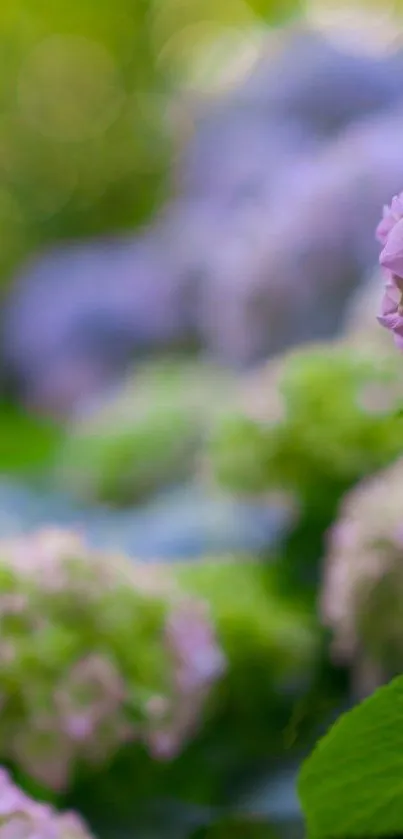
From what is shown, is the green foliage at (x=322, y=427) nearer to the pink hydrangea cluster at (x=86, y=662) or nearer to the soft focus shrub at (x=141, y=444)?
the pink hydrangea cluster at (x=86, y=662)

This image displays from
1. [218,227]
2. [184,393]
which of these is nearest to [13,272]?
[218,227]

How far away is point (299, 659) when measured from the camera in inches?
14.8

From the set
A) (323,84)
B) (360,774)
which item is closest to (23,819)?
(360,774)

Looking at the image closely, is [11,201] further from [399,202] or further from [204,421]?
[399,202]

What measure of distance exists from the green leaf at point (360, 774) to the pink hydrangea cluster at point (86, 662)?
7cm

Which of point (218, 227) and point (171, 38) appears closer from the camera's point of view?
point (218, 227)

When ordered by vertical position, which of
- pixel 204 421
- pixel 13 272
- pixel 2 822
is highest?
pixel 13 272

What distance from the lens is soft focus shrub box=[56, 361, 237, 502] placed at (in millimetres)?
652

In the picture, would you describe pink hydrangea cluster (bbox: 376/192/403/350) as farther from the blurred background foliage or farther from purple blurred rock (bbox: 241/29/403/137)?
purple blurred rock (bbox: 241/29/403/137)

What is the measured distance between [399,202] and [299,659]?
→ 22 centimetres

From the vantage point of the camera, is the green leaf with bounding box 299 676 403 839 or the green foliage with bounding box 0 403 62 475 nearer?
the green leaf with bounding box 299 676 403 839

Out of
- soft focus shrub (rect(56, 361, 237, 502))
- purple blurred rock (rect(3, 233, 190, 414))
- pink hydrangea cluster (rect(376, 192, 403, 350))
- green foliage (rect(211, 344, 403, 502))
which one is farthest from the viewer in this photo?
purple blurred rock (rect(3, 233, 190, 414))

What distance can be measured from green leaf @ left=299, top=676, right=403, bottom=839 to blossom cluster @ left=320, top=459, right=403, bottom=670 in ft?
0.31

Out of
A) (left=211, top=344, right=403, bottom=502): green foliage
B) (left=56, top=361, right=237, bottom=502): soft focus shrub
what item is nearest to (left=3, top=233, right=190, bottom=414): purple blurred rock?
(left=56, top=361, right=237, bottom=502): soft focus shrub
